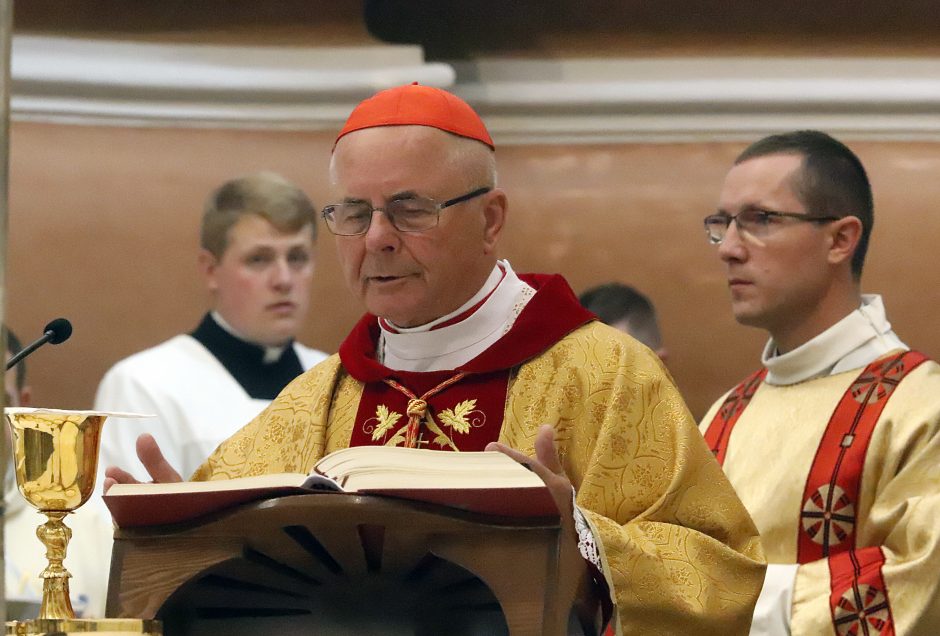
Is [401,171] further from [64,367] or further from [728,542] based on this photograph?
[64,367]

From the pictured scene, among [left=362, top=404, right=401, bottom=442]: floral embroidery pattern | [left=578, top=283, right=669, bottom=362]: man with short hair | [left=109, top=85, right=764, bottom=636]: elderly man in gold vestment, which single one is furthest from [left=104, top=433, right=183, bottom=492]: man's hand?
[left=578, top=283, right=669, bottom=362]: man with short hair

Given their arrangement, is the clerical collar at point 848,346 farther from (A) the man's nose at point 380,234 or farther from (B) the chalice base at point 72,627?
(B) the chalice base at point 72,627

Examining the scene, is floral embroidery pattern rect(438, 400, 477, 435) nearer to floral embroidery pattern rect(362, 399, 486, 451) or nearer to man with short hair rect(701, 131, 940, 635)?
floral embroidery pattern rect(362, 399, 486, 451)

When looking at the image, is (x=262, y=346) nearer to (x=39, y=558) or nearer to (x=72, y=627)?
(x=39, y=558)

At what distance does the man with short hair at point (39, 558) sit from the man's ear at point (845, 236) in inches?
100

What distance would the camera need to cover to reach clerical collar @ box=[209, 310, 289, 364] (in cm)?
705

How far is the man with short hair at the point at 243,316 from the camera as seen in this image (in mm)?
6910

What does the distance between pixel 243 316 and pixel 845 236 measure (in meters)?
3.16

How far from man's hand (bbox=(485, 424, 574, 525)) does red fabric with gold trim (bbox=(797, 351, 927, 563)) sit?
174 centimetres

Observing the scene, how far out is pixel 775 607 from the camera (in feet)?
13.7

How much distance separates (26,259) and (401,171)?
4.13 meters

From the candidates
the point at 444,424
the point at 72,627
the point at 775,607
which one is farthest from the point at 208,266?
the point at 72,627

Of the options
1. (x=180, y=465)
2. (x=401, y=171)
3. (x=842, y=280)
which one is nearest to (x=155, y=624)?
(x=401, y=171)

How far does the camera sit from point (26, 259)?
7117 millimetres
